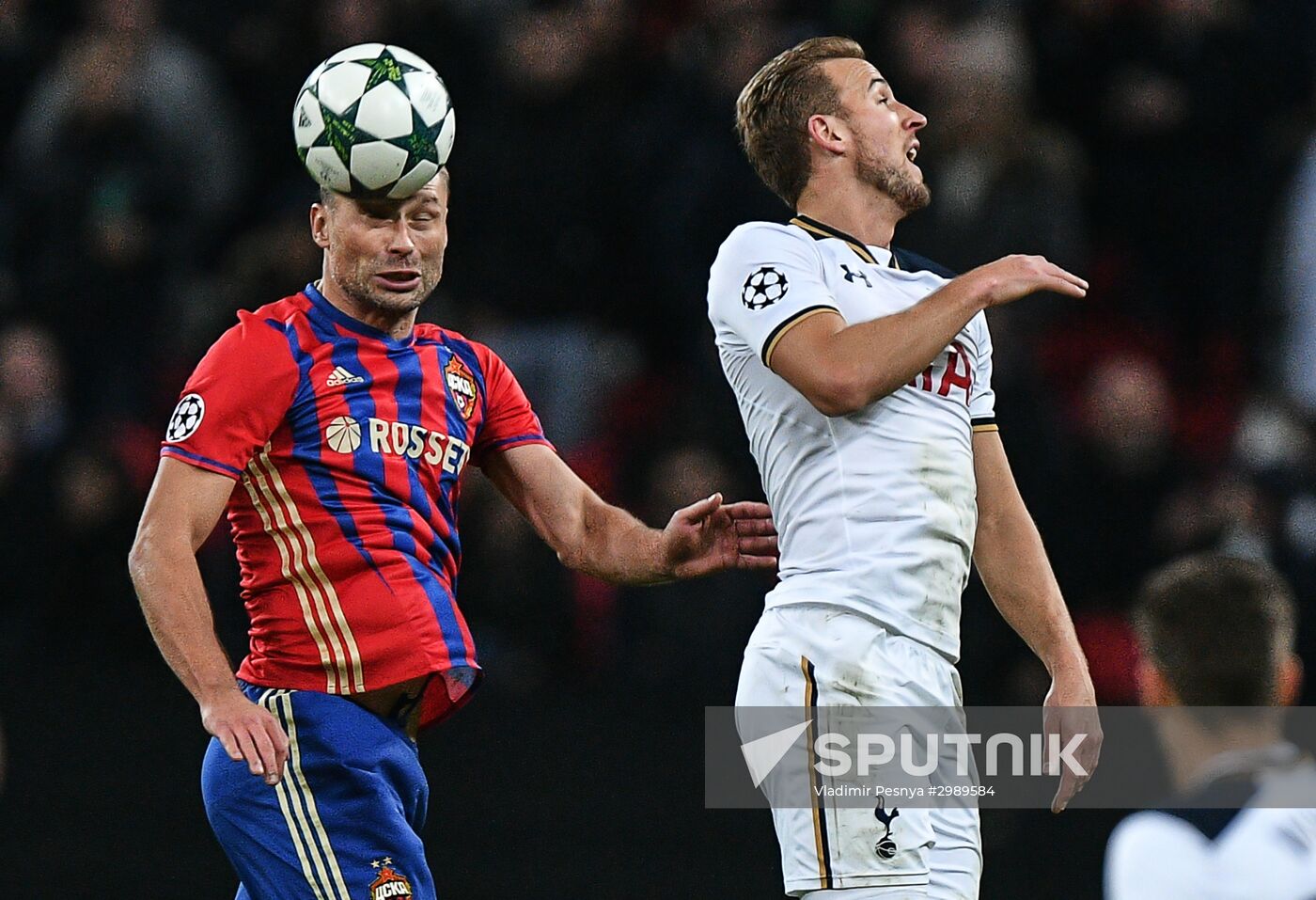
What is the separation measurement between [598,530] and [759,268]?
938mm

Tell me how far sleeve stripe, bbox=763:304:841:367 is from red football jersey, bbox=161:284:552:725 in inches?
35.2

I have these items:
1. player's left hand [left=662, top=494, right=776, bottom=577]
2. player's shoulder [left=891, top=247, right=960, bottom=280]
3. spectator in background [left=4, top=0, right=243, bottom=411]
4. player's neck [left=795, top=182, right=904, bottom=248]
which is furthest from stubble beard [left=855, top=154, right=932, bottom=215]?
spectator in background [left=4, top=0, right=243, bottom=411]

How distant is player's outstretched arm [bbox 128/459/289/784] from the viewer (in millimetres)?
4113

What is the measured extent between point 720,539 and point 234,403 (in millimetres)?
1296

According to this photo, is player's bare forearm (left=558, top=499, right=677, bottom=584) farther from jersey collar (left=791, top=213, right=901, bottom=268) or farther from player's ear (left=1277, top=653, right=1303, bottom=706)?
player's ear (left=1277, top=653, right=1303, bottom=706)

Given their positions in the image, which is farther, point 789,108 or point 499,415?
point 499,415

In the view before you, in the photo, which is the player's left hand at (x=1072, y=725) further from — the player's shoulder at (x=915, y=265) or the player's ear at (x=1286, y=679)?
the player's ear at (x=1286, y=679)

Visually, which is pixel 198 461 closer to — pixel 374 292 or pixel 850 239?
pixel 374 292

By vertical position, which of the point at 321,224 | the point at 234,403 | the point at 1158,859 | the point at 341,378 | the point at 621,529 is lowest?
the point at 1158,859

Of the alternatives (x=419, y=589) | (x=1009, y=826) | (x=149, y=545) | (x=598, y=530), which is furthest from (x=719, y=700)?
(x=149, y=545)

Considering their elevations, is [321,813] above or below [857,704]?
below

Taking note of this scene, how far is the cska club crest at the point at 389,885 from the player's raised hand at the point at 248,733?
0.36 meters

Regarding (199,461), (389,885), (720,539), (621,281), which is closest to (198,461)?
(199,461)

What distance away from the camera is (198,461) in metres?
4.33
